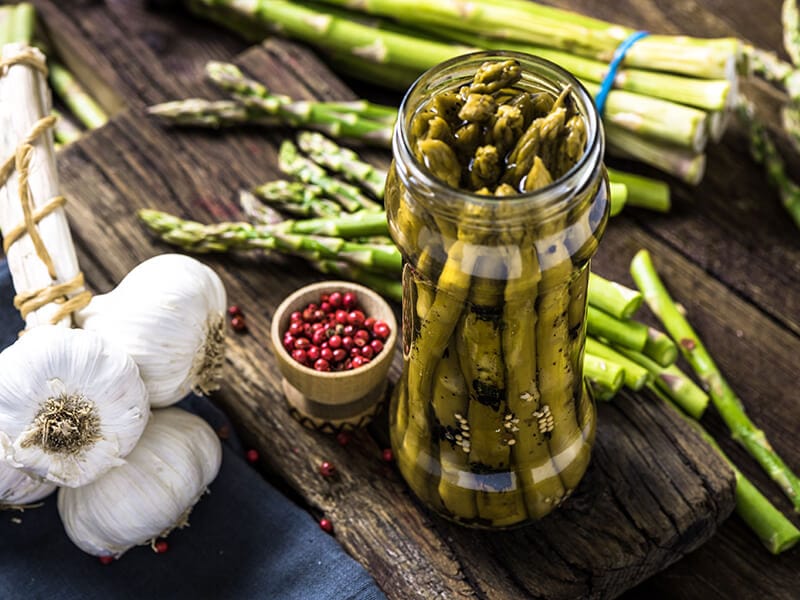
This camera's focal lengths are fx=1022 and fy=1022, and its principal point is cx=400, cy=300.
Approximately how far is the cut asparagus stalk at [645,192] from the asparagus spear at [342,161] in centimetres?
47

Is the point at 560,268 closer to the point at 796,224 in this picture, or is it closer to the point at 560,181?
the point at 560,181

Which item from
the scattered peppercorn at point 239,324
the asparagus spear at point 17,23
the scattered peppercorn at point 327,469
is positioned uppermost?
the asparagus spear at point 17,23

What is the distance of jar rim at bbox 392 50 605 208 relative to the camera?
3.44 feet

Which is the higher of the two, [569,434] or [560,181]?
[560,181]

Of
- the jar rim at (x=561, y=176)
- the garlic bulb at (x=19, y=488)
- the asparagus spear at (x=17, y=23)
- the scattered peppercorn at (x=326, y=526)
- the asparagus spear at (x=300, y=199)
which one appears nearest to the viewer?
the jar rim at (x=561, y=176)

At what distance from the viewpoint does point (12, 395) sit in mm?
1276

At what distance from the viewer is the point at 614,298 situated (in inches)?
63.7

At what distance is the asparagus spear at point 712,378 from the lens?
5.41 ft

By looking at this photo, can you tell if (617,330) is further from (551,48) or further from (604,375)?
(551,48)

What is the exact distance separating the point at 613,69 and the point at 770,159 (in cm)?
37

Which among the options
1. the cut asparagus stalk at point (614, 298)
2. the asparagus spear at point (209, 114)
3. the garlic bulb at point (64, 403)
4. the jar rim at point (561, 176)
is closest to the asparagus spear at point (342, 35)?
the asparagus spear at point (209, 114)

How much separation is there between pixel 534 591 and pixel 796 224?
3.16 ft

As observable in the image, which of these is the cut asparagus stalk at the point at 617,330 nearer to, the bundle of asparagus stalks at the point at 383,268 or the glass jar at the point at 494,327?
the bundle of asparagus stalks at the point at 383,268

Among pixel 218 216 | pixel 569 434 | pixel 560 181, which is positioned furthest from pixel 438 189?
pixel 218 216
